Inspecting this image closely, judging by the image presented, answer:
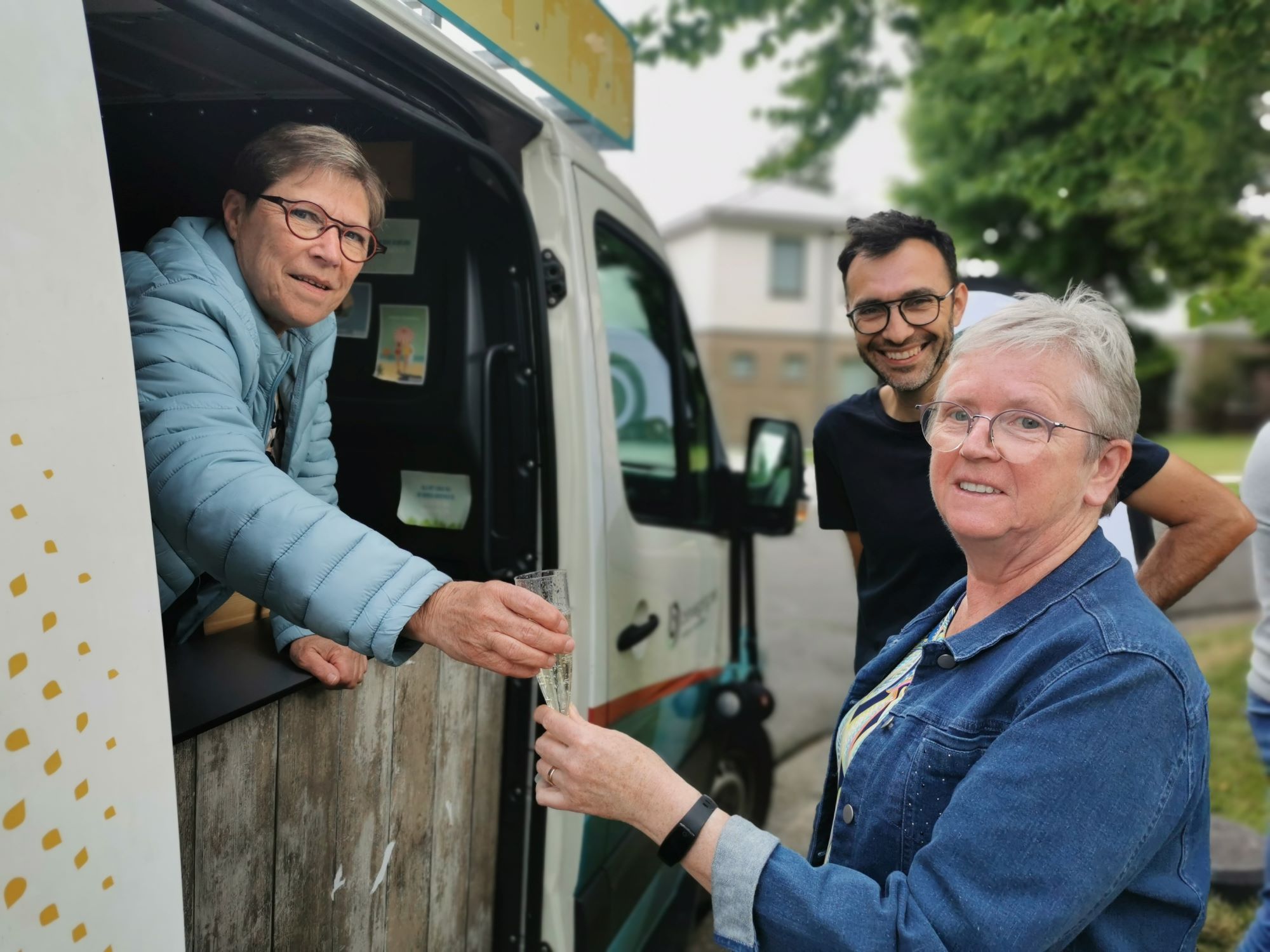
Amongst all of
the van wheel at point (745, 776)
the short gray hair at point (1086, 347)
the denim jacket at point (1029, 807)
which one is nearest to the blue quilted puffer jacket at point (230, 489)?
the denim jacket at point (1029, 807)

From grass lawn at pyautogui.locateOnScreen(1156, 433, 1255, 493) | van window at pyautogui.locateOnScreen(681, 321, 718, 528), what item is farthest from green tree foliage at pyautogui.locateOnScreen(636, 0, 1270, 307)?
grass lawn at pyautogui.locateOnScreen(1156, 433, 1255, 493)

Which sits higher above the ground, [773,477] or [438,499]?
[438,499]

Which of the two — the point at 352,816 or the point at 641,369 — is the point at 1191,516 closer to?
the point at 641,369

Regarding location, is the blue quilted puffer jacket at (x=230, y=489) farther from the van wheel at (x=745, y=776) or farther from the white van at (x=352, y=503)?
the van wheel at (x=745, y=776)

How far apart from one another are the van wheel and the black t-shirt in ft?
3.49

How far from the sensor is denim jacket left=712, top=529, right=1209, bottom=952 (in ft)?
3.75

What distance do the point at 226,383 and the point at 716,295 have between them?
29796 millimetres

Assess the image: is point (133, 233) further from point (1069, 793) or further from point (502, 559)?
point (1069, 793)

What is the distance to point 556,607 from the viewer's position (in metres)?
1.42

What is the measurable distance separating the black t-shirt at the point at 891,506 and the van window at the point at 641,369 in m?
0.47

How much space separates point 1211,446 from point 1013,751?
31.8m

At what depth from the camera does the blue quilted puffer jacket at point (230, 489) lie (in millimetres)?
1279

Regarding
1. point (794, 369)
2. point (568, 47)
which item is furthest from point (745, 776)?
point (794, 369)

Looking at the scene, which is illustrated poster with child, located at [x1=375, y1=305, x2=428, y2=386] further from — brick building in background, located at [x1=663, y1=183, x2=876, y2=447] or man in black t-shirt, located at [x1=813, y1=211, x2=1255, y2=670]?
brick building in background, located at [x1=663, y1=183, x2=876, y2=447]
